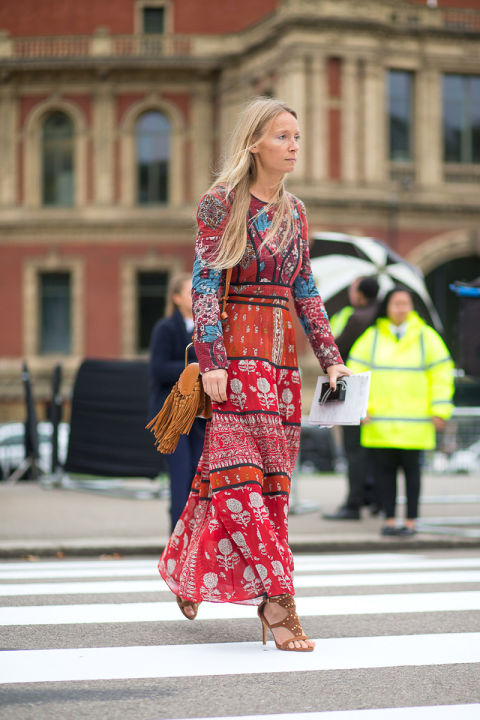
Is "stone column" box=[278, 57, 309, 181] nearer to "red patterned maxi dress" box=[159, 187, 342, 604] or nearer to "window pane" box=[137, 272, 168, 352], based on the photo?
"window pane" box=[137, 272, 168, 352]

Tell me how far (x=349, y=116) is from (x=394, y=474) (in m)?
23.6

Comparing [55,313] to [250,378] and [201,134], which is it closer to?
[201,134]

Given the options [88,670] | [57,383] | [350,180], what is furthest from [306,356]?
[88,670]

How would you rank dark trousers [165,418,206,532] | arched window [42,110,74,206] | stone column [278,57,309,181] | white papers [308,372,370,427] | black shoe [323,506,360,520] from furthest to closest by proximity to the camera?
arched window [42,110,74,206] → stone column [278,57,309,181] → black shoe [323,506,360,520] → dark trousers [165,418,206,532] → white papers [308,372,370,427]

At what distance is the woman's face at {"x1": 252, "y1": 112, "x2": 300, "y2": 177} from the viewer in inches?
186

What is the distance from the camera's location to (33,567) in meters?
7.42

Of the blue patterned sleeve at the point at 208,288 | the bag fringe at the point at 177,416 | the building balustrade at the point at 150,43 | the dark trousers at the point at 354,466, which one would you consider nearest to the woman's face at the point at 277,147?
the blue patterned sleeve at the point at 208,288

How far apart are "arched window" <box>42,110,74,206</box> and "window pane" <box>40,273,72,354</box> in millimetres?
2738

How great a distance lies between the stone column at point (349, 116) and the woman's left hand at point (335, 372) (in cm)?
2667

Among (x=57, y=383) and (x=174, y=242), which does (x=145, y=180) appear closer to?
(x=174, y=242)

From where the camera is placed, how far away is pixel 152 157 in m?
35.9

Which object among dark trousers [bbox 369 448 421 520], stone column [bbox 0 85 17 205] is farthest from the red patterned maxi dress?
stone column [bbox 0 85 17 205]

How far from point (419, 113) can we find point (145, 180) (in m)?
9.57

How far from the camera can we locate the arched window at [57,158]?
36.1m
